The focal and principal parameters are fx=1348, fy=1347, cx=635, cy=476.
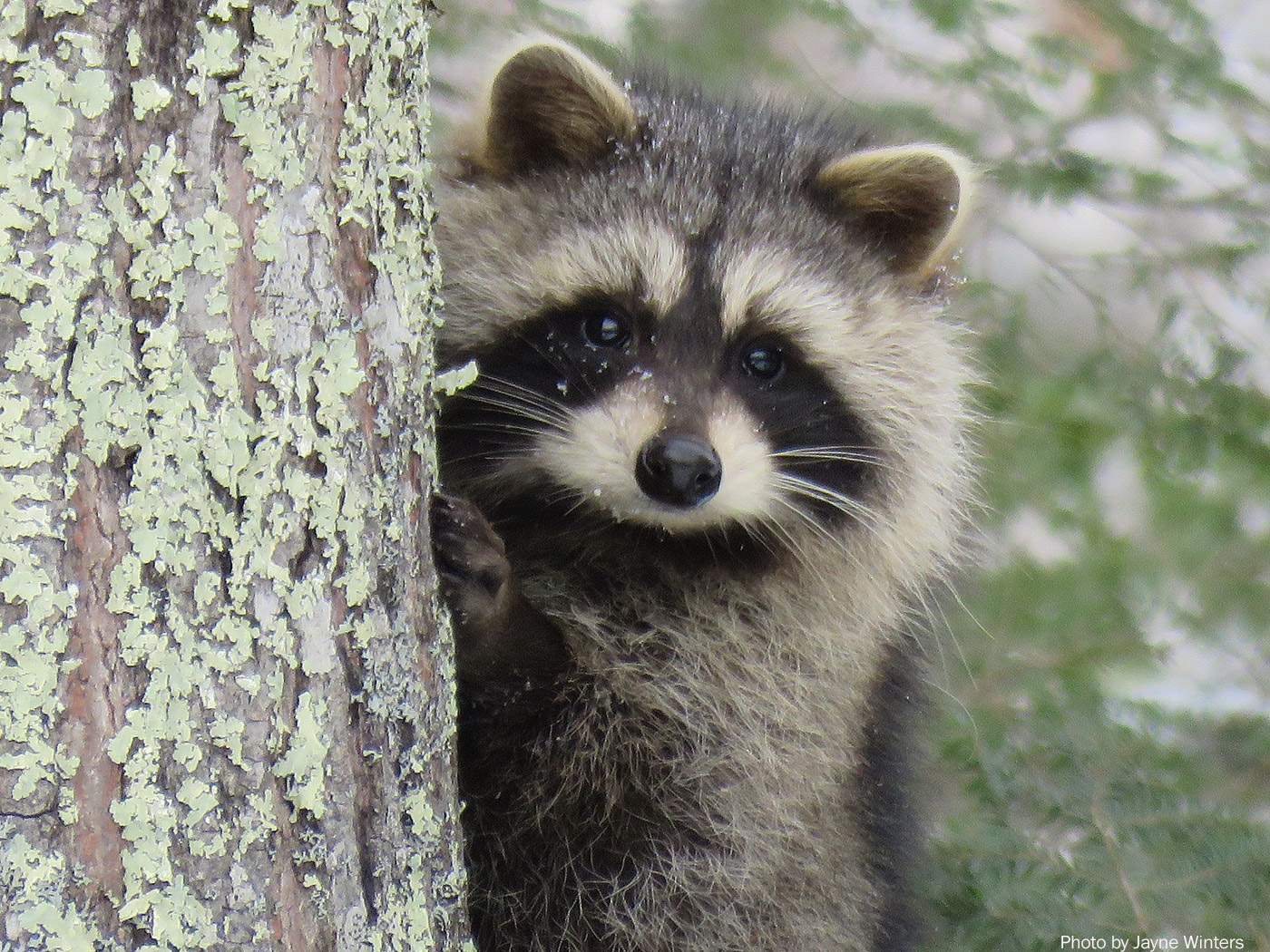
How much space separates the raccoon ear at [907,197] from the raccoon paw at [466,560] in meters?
0.96

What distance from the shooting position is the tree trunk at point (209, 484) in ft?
3.85

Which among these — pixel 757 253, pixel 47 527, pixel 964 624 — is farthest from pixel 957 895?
pixel 47 527

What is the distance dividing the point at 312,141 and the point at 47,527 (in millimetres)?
468

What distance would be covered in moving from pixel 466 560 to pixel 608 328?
0.53 meters

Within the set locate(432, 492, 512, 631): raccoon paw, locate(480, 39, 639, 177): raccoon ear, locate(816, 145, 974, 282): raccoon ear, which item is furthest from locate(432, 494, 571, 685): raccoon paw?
locate(816, 145, 974, 282): raccoon ear

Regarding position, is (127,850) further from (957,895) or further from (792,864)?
(957,895)

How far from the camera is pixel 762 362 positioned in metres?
2.22

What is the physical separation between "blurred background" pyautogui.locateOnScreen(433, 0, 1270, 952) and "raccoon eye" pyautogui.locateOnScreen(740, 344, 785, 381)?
1.77 feet

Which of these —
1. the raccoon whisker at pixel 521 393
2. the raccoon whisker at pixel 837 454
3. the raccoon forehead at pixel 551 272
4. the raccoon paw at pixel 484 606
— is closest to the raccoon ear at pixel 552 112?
the raccoon forehead at pixel 551 272

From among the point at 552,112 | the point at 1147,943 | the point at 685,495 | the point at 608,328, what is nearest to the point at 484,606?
the point at 685,495

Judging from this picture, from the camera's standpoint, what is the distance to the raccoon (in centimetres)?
207

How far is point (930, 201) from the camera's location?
91.7 inches

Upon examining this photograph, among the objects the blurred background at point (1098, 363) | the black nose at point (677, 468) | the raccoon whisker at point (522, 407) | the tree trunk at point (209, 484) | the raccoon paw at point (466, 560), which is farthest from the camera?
the blurred background at point (1098, 363)

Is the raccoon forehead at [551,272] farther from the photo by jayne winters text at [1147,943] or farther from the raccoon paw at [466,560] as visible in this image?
the photo by jayne winters text at [1147,943]
